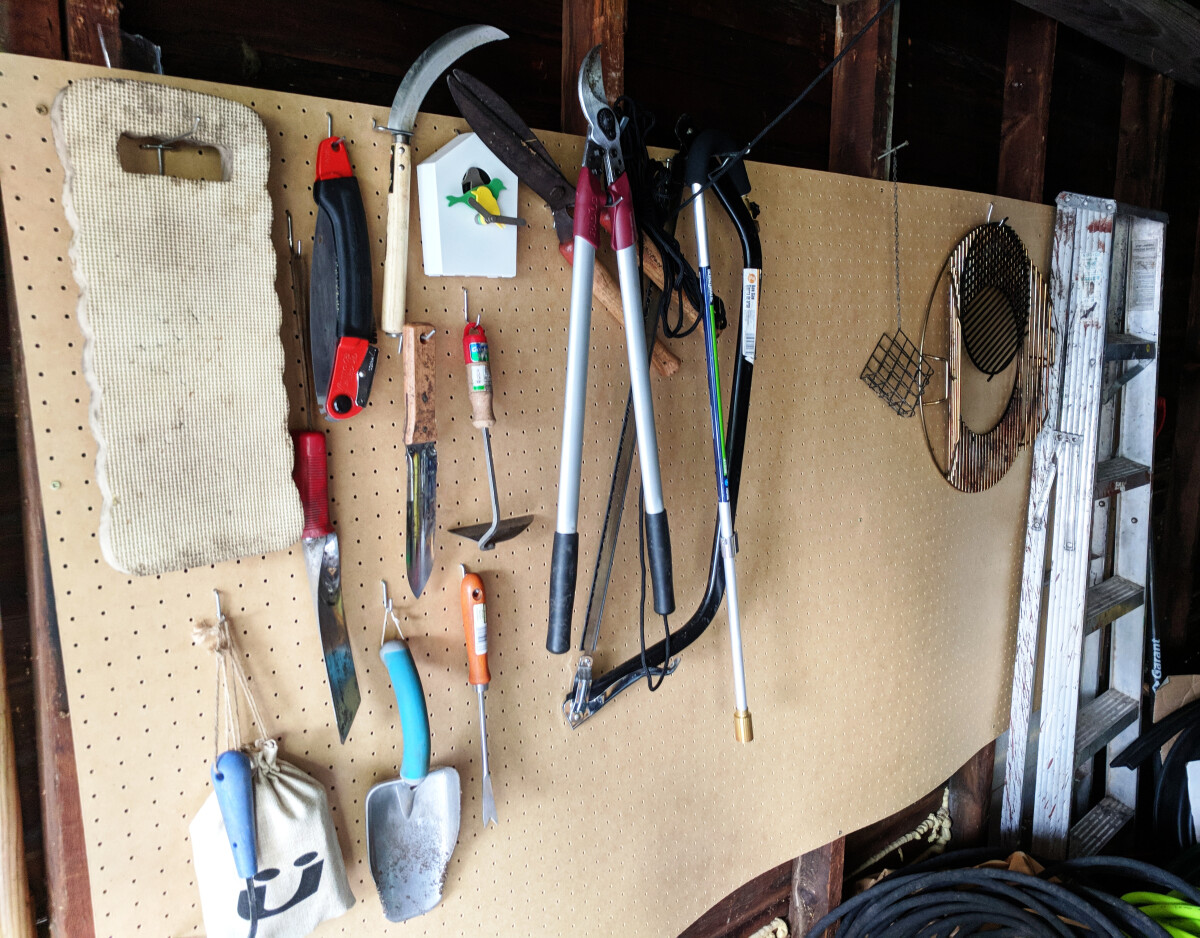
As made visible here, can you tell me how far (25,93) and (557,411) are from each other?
0.65 metres

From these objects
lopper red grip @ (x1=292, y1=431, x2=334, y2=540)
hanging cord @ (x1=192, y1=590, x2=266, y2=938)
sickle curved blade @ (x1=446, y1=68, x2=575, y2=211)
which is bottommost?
hanging cord @ (x1=192, y1=590, x2=266, y2=938)

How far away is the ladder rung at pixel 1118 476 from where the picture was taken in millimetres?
1795

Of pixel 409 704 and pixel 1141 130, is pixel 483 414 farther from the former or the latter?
pixel 1141 130

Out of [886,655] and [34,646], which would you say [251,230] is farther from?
[886,655]

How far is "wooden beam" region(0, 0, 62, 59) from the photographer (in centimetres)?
72

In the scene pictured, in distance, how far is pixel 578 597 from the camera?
1.09 m

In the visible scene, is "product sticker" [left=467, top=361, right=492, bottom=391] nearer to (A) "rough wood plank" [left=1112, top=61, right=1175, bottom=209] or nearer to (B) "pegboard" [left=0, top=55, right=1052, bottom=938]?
(B) "pegboard" [left=0, top=55, right=1052, bottom=938]

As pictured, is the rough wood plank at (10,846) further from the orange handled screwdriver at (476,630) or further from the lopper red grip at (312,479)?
the orange handled screwdriver at (476,630)

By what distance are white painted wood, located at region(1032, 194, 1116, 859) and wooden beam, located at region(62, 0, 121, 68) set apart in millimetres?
1879

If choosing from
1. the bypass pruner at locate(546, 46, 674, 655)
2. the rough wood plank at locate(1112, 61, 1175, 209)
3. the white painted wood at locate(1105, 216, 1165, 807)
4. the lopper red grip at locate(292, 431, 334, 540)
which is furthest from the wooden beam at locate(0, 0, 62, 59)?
the rough wood plank at locate(1112, 61, 1175, 209)

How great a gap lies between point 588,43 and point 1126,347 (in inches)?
61.3

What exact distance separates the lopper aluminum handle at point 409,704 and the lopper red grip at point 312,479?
17cm

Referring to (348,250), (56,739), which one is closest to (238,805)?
(56,739)

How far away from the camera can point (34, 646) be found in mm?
876
